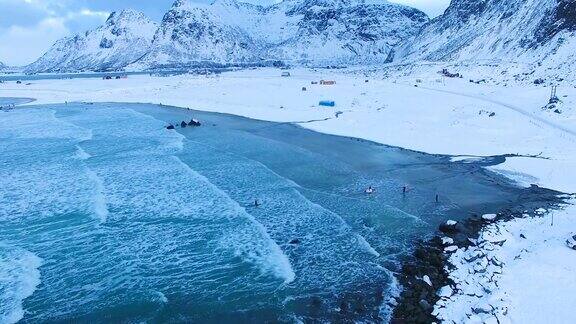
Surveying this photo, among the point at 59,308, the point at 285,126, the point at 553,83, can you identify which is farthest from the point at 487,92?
the point at 59,308

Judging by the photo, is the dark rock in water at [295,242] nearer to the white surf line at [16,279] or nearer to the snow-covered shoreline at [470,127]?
the snow-covered shoreline at [470,127]

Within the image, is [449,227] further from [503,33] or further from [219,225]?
[503,33]

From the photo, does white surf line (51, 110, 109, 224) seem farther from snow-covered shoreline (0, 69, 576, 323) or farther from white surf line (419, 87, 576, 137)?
white surf line (419, 87, 576, 137)

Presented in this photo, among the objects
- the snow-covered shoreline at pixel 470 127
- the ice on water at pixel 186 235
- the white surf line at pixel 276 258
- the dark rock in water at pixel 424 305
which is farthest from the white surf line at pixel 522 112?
the dark rock in water at pixel 424 305

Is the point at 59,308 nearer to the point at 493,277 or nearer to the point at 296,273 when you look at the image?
the point at 296,273

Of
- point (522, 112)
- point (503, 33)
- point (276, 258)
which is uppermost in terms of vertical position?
point (503, 33)

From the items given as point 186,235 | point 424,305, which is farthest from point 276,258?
point 424,305

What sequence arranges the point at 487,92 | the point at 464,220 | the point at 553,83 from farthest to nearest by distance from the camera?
the point at 487,92, the point at 553,83, the point at 464,220
